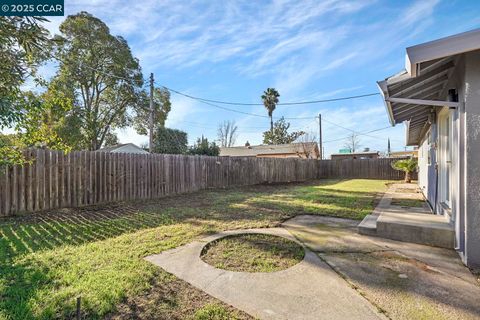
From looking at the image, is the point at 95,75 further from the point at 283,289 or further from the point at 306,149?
the point at 306,149

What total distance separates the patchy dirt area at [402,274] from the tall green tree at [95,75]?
1689cm

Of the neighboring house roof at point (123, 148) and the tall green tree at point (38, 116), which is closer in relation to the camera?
the tall green tree at point (38, 116)

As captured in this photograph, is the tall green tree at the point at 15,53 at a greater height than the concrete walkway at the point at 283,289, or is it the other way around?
the tall green tree at the point at 15,53

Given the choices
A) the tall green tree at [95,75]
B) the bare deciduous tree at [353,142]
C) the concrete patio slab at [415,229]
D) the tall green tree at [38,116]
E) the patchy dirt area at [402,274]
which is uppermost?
the tall green tree at [95,75]

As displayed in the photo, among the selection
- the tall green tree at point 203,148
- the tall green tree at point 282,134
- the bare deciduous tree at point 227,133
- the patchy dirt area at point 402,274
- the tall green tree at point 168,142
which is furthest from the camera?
the bare deciduous tree at point 227,133

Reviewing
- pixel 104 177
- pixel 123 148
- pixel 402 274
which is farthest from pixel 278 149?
pixel 402 274

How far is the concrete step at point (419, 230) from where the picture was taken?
351cm

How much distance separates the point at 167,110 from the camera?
21422 millimetres

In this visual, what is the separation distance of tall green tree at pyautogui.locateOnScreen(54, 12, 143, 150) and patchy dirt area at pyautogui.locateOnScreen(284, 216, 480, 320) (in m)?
16.9

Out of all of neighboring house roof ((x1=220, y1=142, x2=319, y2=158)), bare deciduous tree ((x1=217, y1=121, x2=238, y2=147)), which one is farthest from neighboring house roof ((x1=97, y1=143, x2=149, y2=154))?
bare deciduous tree ((x1=217, y1=121, x2=238, y2=147))

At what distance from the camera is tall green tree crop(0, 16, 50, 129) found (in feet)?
8.10

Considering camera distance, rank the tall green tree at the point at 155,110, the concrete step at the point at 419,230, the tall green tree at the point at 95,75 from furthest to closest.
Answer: the tall green tree at the point at 155,110 < the tall green tree at the point at 95,75 < the concrete step at the point at 419,230

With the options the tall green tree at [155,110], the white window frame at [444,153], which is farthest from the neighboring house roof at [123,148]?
the white window frame at [444,153]

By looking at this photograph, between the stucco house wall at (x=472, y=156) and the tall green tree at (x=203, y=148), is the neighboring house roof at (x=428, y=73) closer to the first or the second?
the stucco house wall at (x=472, y=156)
